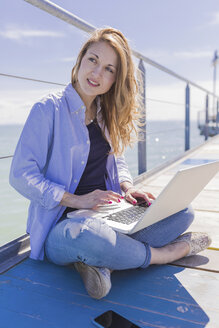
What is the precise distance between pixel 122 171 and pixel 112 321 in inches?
26.5

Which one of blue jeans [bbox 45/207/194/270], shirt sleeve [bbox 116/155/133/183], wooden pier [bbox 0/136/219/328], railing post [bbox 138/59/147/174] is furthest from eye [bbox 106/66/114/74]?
railing post [bbox 138/59/147/174]

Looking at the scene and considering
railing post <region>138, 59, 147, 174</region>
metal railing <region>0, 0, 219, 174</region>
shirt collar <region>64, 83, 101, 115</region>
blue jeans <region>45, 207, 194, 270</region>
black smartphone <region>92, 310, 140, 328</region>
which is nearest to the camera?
black smartphone <region>92, 310, 140, 328</region>

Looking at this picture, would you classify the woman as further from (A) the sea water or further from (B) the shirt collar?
(A) the sea water

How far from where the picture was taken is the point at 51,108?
→ 3.21 ft

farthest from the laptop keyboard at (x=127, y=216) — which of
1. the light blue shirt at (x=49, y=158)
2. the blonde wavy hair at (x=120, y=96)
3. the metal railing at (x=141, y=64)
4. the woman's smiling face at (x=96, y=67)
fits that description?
the metal railing at (x=141, y=64)

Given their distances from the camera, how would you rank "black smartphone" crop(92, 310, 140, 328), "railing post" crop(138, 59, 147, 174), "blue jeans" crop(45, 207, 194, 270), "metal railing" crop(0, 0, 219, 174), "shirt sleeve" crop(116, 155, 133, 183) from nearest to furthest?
"black smartphone" crop(92, 310, 140, 328) → "blue jeans" crop(45, 207, 194, 270) → "metal railing" crop(0, 0, 219, 174) → "shirt sleeve" crop(116, 155, 133, 183) → "railing post" crop(138, 59, 147, 174)

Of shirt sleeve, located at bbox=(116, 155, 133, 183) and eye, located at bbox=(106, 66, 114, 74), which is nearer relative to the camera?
eye, located at bbox=(106, 66, 114, 74)

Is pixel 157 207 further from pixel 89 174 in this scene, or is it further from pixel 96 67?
pixel 96 67

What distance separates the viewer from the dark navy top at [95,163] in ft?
3.67

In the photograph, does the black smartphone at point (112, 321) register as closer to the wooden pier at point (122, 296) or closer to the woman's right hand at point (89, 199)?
the wooden pier at point (122, 296)

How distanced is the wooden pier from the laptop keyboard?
19 cm

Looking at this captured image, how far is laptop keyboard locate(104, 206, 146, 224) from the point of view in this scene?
0.94 m

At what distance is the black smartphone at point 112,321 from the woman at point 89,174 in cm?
6

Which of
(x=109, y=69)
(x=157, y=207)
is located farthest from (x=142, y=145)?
(x=157, y=207)
